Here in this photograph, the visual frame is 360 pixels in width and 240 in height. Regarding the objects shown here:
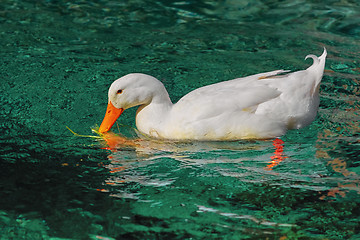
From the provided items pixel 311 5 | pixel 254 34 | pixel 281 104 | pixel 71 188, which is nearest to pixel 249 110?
pixel 281 104

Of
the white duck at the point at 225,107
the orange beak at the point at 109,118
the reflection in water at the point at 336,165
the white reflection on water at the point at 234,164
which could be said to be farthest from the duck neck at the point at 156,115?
the reflection in water at the point at 336,165

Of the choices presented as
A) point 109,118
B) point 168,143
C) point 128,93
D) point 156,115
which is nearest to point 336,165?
point 168,143

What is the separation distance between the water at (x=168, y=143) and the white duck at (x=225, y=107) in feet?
0.47

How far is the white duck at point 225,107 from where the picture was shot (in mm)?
5602

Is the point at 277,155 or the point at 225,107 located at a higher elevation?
the point at 225,107

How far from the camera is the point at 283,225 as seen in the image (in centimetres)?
434

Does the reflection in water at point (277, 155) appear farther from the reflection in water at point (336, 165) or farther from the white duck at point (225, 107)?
the reflection in water at point (336, 165)

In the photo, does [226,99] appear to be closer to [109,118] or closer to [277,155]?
[277,155]

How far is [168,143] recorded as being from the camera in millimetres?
5754

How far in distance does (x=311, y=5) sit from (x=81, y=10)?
399 centimetres

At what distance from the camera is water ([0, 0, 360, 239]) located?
4.45 m

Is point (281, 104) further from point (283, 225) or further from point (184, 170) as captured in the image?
point (283, 225)

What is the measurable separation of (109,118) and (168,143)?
71 centimetres

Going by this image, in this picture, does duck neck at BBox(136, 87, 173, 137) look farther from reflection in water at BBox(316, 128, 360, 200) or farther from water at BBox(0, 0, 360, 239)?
reflection in water at BBox(316, 128, 360, 200)
